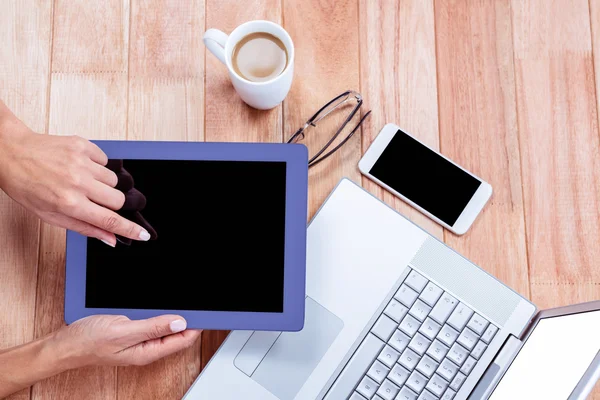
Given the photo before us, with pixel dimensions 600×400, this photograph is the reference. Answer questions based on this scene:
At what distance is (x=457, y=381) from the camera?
2.29 feet

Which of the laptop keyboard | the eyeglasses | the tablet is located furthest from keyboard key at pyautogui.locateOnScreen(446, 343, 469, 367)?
the eyeglasses

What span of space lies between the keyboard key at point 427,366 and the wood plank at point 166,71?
0.45m

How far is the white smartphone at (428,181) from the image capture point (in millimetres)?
788

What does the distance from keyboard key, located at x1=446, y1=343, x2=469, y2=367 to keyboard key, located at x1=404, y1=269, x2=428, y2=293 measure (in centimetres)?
9

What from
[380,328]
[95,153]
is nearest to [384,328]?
[380,328]

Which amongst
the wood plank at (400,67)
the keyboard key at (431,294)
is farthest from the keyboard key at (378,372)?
the wood plank at (400,67)

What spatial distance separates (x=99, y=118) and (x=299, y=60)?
32 cm

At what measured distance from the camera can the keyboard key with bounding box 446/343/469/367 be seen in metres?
0.70

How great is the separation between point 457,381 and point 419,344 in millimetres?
67

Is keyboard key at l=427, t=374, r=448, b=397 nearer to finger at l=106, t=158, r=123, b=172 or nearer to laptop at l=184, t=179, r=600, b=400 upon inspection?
laptop at l=184, t=179, r=600, b=400

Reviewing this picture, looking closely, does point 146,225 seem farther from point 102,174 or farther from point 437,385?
point 437,385

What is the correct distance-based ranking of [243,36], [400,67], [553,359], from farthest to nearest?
[400,67], [243,36], [553,359]

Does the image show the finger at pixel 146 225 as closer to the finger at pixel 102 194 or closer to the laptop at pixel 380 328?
the finger at pixel 102 194

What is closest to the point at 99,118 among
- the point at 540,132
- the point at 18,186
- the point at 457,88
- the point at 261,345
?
the point at 18,186
